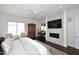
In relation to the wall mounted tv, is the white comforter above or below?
below

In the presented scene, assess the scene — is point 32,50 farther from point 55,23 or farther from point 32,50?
point 55,23

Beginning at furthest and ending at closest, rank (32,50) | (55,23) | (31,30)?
(31,30) < (55,23) < (32,50)

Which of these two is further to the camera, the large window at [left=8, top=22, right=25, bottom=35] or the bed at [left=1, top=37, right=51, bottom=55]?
the large window at [left=8, top=22, right=25, bottom=35]

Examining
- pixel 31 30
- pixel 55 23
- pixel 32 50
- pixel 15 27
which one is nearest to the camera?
pixel 32 50

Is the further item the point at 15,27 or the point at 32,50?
the point at 15,27

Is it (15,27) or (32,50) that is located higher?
(15,27)

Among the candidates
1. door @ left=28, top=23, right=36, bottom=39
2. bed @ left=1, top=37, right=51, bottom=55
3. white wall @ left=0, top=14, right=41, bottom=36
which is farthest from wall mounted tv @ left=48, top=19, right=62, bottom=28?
bed @ left=1, top=37, right=51, bottom=55

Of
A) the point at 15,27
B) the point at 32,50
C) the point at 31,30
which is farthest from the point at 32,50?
the point at 31,30

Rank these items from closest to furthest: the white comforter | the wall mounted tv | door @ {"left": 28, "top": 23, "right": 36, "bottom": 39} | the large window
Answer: the white comforter
the large window
the wall mounted tv
door @ {"left": 28, "top": 23, "right": 36, "bottom": 39}

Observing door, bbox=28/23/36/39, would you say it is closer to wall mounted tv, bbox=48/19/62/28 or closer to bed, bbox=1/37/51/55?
bed, bbox=1/37/51/55

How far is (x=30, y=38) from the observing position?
223cm

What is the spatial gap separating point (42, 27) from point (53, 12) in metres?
0.54
